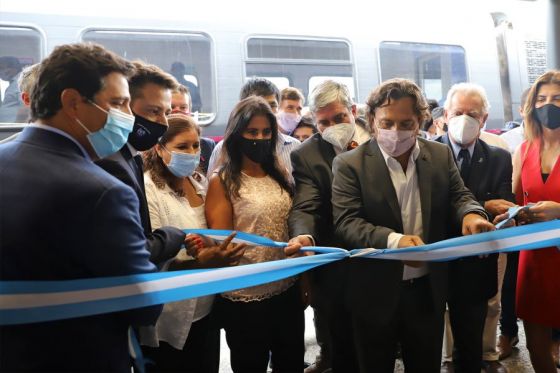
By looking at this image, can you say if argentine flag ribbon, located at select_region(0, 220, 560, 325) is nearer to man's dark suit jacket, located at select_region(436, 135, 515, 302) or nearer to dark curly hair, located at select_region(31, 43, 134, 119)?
man's dark suit jacket, located at select_region(436, 135, 515, 302)

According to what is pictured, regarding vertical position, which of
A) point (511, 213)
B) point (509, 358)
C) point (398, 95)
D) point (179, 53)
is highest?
point (179, 53)

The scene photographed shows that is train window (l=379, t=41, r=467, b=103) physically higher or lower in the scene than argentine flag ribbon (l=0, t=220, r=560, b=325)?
higher

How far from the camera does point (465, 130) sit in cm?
312

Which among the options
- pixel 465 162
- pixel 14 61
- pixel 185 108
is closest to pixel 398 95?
pixel 465 162

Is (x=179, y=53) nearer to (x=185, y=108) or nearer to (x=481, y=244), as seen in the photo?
(x=185, y=108)

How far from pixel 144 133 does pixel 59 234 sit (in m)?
0.87

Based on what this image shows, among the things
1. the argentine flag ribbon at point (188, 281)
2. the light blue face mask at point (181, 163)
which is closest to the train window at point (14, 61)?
the light blue face mask at point (181, 163)

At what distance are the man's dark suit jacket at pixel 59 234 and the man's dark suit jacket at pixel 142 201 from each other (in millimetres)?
332

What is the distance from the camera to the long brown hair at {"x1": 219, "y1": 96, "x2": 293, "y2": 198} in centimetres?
269

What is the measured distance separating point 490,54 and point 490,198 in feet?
15.3

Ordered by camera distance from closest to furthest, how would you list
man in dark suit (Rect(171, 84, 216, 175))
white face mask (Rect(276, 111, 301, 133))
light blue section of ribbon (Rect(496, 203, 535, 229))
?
light blue section of ribbon (Rect(496, 203, 535, 229)), man in dark suit (Rect(171, 84, 216, 175)), white face mask (Rect(276, 111, 301, 133))

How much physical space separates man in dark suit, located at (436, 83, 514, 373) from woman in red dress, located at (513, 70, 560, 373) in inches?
6.1

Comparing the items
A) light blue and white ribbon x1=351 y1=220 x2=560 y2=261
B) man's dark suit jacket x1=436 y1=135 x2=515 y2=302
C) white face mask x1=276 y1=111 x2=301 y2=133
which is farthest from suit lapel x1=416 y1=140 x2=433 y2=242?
white face mask x1=276 y1=111 x2=301 y2=133

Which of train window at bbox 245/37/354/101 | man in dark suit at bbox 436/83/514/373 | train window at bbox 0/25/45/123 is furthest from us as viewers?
train window at bbox 245/37/354/101
